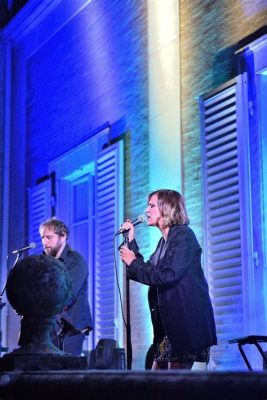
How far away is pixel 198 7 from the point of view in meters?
6.98

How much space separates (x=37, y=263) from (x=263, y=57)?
330 centimetres

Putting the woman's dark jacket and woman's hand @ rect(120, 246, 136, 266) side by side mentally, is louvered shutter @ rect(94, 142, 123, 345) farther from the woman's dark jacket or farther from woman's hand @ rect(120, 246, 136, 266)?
the woman's dark jacket

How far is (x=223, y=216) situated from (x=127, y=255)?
155 cm

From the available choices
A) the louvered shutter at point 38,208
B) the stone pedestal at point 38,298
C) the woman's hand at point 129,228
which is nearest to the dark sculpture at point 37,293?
the stone pedestal at point 38,298

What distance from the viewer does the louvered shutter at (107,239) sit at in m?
7.84

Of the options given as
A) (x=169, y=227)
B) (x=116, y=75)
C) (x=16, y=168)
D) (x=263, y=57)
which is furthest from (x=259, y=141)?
(x=16, y=168)

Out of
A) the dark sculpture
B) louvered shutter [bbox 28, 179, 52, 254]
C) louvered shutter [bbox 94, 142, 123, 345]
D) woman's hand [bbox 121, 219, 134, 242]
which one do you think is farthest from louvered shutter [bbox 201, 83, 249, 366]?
louvered shutter [bbox 28, 179, 52, 254]

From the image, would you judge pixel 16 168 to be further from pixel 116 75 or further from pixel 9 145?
pixel 116 75

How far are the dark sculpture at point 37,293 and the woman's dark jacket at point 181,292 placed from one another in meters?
1.27

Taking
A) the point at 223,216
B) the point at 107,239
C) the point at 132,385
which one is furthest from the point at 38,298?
the point at 107,239

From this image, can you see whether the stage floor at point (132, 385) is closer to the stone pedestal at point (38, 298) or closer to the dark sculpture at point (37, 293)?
the stone pedestal at point (38, 298)

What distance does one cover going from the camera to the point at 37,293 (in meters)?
3.24

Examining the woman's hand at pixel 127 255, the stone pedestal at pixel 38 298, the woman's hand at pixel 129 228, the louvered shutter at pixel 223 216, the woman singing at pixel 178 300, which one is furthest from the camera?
the louvered shutter at pixel 223 216

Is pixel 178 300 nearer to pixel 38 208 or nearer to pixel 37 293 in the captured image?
pixel 37 293
